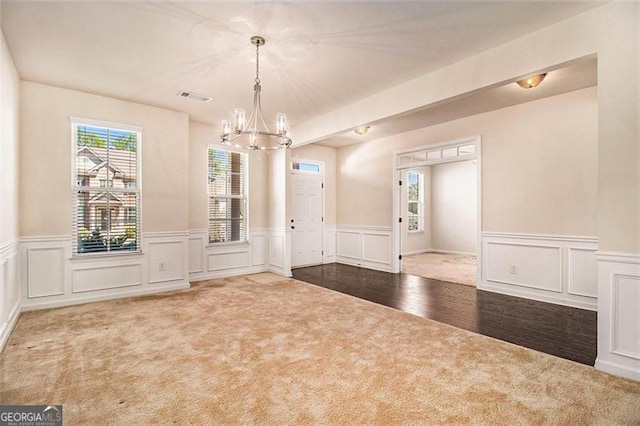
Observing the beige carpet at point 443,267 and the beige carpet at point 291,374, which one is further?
the beige carpet at point 443,267

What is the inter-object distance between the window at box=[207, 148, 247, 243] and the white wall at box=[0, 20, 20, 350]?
2.62 meters

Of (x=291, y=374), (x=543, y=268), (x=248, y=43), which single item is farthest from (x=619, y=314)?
(x=248, y=43)

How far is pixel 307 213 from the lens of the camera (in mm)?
7340

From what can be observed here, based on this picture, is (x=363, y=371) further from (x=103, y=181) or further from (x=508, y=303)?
(x=103, y=181)

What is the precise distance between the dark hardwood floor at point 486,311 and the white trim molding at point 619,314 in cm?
22

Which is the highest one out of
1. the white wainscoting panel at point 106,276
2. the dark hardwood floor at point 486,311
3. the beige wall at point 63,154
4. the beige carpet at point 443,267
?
the beige wall at point 63,154

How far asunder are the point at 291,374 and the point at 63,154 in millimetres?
4122

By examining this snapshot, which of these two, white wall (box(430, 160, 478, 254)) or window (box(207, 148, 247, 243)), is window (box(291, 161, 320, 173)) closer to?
window (box(207, 148, 247, 243))

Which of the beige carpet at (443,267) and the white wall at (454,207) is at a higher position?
the white wall at (454,207)

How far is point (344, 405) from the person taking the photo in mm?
1998

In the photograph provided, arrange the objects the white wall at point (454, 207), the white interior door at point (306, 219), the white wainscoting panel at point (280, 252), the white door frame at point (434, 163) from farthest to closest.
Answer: the white wall at point (454, 207), the white interior door at point (306, 219), the white wainscoting panel at point (280, 252), the white door frame at point (434, 163)

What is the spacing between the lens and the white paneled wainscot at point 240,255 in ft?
18.5

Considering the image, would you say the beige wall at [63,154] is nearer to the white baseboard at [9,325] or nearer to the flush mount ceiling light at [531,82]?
the white baseboard at [9,325]

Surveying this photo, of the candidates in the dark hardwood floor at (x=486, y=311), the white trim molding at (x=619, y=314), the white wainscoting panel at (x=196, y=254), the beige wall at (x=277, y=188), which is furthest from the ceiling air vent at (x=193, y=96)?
the white trim molding at (x=619, y=314)
